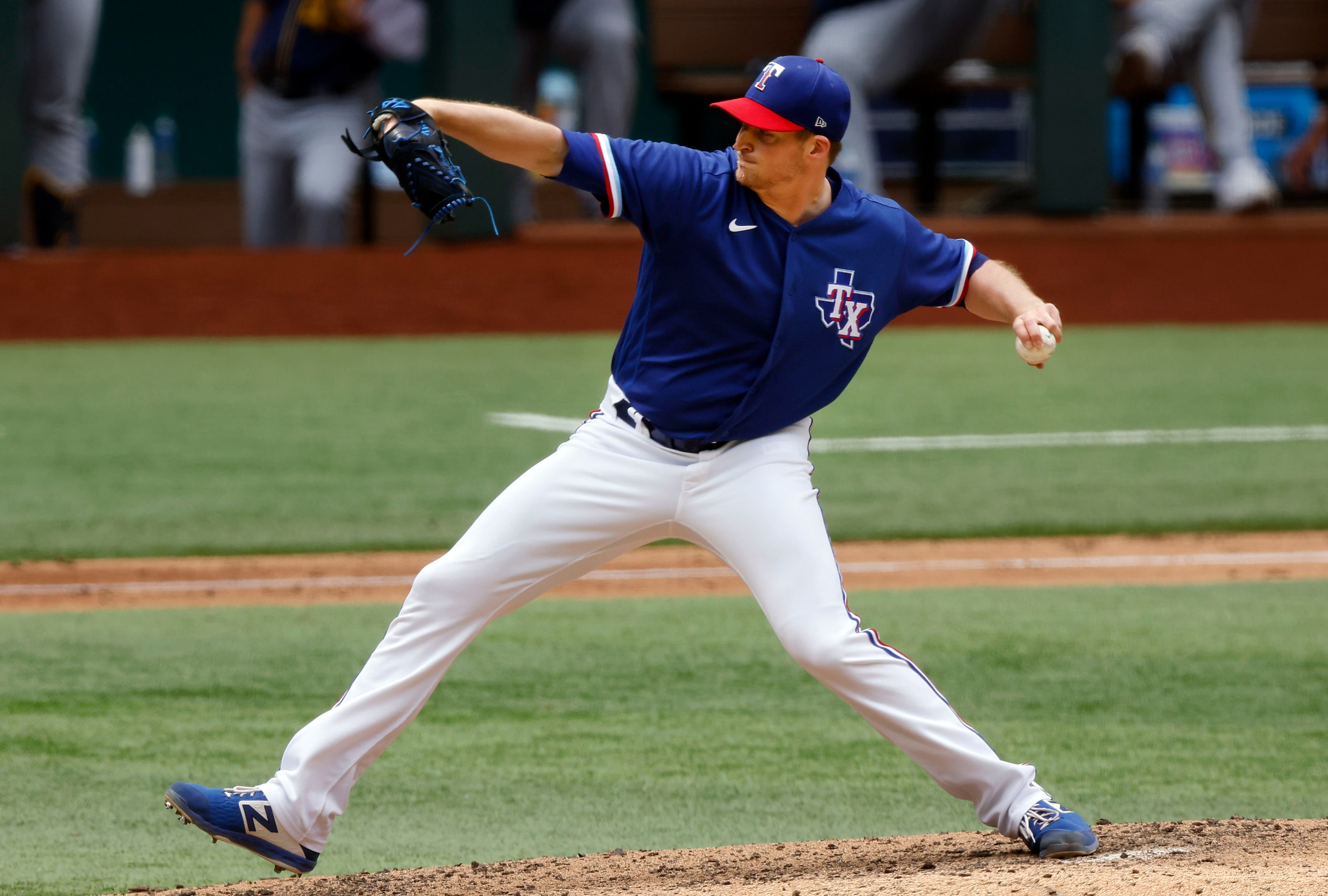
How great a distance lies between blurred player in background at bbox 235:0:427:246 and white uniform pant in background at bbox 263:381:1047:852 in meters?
7.78

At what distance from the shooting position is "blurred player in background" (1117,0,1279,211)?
11.4m

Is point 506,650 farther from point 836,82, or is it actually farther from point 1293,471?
point 1293,471

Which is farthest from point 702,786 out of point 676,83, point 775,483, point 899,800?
point 676,83

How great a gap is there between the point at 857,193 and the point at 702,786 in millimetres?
1392

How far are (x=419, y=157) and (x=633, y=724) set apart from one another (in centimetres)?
178

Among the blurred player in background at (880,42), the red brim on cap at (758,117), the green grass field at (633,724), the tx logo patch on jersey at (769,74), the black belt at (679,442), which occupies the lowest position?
the green grass field at (633,724)

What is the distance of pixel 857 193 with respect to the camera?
3.49 meters

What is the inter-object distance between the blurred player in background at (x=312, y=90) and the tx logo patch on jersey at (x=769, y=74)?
7.66 metres

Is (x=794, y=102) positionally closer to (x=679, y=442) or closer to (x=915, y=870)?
(x=679, y=442)

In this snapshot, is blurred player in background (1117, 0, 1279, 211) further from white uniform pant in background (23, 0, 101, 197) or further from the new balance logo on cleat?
the new balance logo on cleat

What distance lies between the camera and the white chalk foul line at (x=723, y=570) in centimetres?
618

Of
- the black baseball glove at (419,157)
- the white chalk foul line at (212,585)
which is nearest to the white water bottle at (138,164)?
the white chalk foul line at (212,585)

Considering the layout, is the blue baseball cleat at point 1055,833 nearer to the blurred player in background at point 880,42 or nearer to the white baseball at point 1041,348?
the white baseball at point 1041,348

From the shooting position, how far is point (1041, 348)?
3244 millimetres
